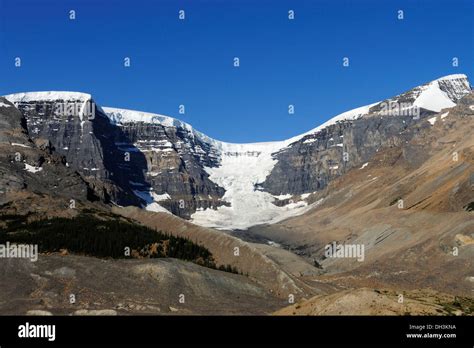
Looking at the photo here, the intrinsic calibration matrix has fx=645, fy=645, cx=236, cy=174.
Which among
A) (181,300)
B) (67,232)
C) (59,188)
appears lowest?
(181,300)

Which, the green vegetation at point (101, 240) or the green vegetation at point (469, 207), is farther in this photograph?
the green vegetation at point (469, 207)

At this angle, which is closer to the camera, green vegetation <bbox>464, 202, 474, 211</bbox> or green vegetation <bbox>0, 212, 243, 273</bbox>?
green vegetation <bbox>0, 212, 243, 273</bbox>

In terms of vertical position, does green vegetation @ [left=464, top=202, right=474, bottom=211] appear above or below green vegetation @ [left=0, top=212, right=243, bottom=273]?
above

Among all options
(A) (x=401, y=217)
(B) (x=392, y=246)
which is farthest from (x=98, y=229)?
(A) (x=401, y=217)

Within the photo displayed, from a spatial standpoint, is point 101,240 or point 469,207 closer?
point 101,240

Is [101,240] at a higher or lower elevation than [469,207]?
lower

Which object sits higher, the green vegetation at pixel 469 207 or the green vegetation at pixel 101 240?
the green vegetation at pixel 469 207
